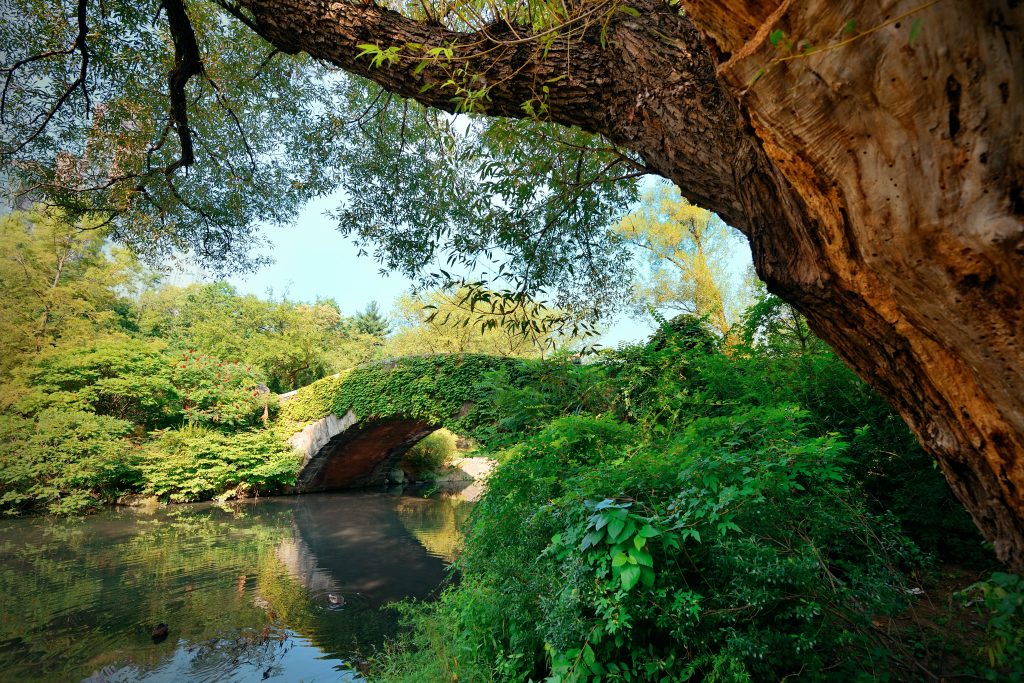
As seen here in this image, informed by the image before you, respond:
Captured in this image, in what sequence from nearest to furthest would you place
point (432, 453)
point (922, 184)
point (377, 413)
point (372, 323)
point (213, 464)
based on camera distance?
point (922, 184) < point (377, 413) < point (213, 464) < point (432, 453) < point (372, 323)

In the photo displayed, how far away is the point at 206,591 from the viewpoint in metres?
6.14

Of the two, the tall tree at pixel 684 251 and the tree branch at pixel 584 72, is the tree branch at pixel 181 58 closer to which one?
the tree branch at pixel 584 72

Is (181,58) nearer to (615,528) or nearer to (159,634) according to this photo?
(615,528)

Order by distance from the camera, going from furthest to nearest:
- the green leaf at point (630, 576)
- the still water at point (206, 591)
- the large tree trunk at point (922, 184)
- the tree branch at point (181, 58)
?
the still water at point (206, 591)
the tree branch at point (181, 58)
the green leaf at point (630, 576)
the large tree trunk at point (922, 184)

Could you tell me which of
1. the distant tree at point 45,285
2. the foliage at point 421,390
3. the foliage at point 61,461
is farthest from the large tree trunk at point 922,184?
the distant tree at point 45,285

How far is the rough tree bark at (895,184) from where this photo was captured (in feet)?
3.21

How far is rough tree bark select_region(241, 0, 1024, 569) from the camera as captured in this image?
979 millimetres

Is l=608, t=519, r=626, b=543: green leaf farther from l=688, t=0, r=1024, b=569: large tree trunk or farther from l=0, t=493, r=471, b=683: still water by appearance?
l=0, t=493, r=471, b=683: still water

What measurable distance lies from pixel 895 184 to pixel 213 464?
15.2 m

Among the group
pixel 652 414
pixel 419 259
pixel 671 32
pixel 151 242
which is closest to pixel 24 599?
pixel 151 242

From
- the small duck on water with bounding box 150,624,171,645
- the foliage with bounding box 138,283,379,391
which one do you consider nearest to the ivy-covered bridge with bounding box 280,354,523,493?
the foliage with bounding box 138,283,379,391

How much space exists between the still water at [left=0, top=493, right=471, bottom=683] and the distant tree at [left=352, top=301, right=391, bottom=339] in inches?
1164

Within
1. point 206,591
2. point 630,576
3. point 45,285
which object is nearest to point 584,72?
point 630,576

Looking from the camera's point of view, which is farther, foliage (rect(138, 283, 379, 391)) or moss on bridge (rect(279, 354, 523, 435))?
foliage (rect(138, 283, 379, 391))
